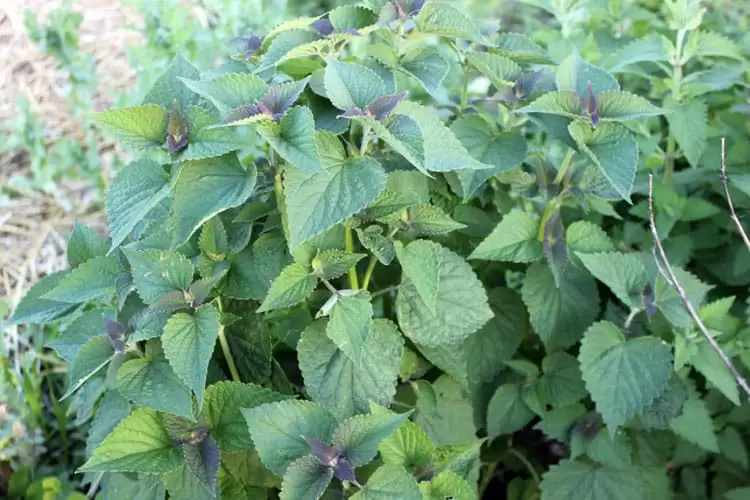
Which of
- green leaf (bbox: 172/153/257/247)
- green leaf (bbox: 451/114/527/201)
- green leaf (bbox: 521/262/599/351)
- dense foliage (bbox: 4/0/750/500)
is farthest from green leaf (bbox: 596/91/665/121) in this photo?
green leaf (bbox: 172/153/257/247)

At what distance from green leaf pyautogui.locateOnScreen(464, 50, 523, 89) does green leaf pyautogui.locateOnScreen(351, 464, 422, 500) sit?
565 millimetres

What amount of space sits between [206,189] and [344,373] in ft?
0.99

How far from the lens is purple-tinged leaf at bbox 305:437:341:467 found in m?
0.86

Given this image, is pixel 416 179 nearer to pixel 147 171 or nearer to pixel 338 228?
pixel 338 228

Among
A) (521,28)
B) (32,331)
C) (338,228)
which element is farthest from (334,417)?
(521,28)

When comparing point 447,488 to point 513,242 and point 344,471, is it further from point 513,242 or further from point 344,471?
point 513,242

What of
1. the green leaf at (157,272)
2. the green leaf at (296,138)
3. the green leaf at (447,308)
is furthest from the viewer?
the green leaf at (447,308)

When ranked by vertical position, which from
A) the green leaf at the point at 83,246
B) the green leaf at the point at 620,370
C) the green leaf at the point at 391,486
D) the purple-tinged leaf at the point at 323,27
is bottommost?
the green leaf at the point at 620,370

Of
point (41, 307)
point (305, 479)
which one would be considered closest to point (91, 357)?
point (41, 307)

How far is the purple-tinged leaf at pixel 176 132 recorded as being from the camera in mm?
896

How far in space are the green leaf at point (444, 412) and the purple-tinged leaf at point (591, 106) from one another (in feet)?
1.50

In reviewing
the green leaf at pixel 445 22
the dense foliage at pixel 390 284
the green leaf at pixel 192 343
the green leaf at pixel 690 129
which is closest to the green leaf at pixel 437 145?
the dense foliage at pixel 390 284

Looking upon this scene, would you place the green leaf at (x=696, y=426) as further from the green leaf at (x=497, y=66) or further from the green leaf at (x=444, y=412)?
the green leaf at (x=497, y=66)

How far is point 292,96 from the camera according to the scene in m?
0.87
